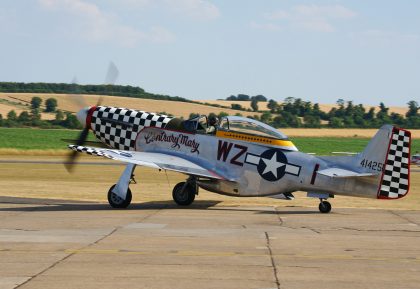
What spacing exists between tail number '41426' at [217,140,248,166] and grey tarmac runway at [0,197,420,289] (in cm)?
174

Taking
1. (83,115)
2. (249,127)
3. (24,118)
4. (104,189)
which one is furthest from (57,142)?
(249,127)

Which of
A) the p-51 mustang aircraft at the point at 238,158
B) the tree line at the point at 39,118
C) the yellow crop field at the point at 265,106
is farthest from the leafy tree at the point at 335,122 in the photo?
the p-51 mustang aircraft at the point at 238,158

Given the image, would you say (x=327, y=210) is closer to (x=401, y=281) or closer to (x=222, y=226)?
(x=222, y=226)

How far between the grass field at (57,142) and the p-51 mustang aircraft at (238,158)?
4002cm

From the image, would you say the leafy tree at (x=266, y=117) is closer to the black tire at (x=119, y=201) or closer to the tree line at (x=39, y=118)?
the tree line at (x=39, y=118)

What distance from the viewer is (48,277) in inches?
420

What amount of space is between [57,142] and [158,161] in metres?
53.5

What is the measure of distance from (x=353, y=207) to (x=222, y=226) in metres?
8.04

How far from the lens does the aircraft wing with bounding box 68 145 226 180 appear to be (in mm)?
21703

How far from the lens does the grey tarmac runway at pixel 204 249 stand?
35.1ft

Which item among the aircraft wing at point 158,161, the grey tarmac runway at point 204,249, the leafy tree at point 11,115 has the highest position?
the aircraft wing at point 158,161

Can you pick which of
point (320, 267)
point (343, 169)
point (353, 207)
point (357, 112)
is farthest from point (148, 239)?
point (357, 112)

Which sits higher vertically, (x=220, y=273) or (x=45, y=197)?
(x=220, y=273)

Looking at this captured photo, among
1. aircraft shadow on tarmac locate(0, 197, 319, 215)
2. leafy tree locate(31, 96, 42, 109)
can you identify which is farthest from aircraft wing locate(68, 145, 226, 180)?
leafy tree locate(31, 96, 42, 109)
